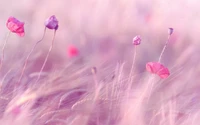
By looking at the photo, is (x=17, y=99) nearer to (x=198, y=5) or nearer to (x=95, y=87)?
(x=95, y=87)

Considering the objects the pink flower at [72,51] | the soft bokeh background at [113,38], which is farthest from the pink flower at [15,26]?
the pink flower at [72,51]

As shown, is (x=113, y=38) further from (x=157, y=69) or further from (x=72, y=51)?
(x=157, y=69)

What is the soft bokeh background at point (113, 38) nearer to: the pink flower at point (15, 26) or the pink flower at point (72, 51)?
the pink flower at point (72, 51)

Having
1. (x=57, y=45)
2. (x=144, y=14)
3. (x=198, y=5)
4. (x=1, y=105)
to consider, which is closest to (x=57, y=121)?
(x=1, y=105)

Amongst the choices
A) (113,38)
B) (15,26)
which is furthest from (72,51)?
(15,26)

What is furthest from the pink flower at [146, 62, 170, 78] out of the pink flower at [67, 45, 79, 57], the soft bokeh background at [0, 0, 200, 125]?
the pink flower at [67, 45, 79, 57]

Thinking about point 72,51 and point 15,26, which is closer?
point 15,26

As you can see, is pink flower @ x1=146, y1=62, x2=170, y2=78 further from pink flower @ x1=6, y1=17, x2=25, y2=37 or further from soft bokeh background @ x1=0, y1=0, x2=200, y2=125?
pink flower @ x1=6, y1=17, x2=25, y2=37

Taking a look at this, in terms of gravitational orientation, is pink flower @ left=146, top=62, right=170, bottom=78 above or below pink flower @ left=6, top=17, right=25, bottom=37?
below
